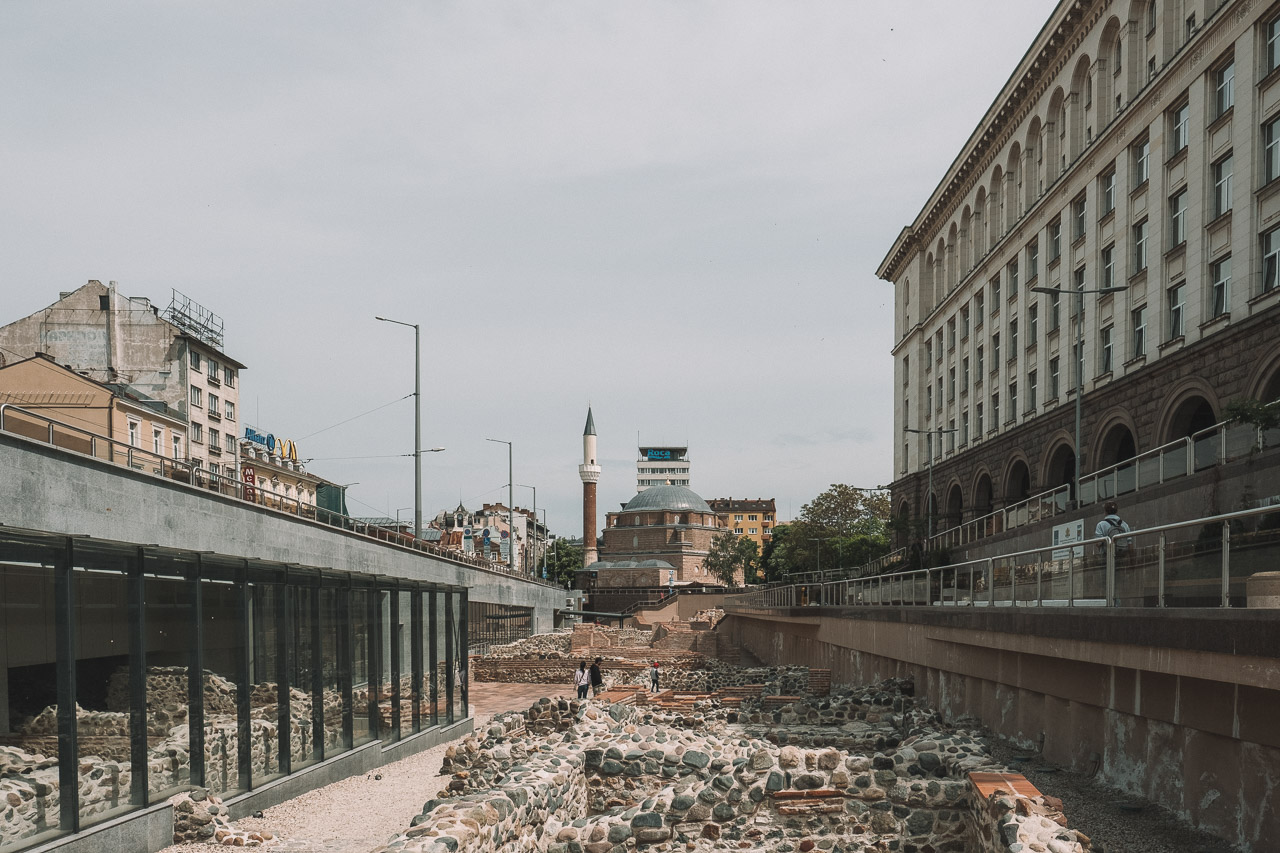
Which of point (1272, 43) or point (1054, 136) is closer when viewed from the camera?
point (1272, 43)

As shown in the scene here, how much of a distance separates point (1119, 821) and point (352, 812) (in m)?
12.1

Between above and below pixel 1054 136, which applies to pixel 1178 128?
below

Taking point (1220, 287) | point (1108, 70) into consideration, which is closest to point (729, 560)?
point (1108, 70)

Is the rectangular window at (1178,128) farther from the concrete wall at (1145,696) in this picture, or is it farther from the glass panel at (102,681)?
the glass panel at (102,681)

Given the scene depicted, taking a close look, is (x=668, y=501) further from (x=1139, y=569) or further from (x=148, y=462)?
(x=1139, y=569)

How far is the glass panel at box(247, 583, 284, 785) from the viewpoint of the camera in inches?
720

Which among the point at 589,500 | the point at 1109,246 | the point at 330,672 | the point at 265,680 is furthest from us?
the point at 589,500

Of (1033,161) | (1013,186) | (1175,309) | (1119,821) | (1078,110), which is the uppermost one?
(1078,110)

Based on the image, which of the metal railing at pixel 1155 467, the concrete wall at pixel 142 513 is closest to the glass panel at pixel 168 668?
the concrete wall at pixel 142 513

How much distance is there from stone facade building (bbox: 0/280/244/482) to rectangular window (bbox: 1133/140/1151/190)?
42759mm

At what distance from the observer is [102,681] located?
14.3m

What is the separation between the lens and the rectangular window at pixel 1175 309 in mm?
35094

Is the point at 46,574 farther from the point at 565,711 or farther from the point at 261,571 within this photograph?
the point at 565,711

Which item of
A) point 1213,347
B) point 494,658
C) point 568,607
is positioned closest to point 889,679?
point 1213,347
